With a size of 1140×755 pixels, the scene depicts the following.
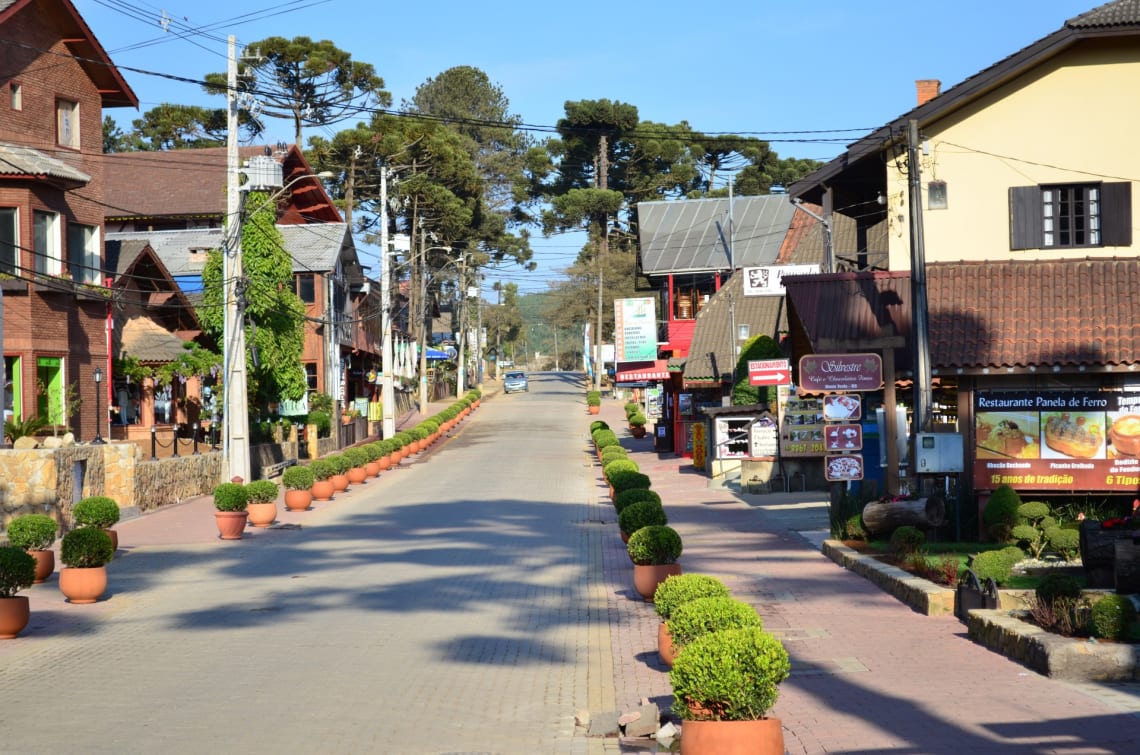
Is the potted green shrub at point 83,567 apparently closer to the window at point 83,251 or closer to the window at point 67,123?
the window at point 83,251

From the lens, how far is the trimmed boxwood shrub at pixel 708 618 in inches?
354

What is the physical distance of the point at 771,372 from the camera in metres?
30.9

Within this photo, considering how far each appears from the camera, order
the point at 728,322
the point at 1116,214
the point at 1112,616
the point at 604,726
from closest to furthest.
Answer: the point at 604,726
the point at 1112,616
the point at 1116,214
the point at 728,322

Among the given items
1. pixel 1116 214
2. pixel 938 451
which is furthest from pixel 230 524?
pixel 1116 214

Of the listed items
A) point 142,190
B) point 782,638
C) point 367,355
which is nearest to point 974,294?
Answer: point 782,638

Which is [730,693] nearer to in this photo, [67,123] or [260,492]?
[260,492]

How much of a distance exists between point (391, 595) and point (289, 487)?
550 inches

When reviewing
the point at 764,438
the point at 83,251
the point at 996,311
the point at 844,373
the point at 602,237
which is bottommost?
the point at 764,438

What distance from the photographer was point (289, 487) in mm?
30453

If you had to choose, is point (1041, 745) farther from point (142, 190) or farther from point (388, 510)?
point (142, 190)

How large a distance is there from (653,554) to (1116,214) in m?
12.5

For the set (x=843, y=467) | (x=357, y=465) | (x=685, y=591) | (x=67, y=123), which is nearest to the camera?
(x=685, y=591)

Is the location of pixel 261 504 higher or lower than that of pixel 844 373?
lower

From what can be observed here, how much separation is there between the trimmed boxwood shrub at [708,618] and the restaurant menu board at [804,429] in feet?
65.9
